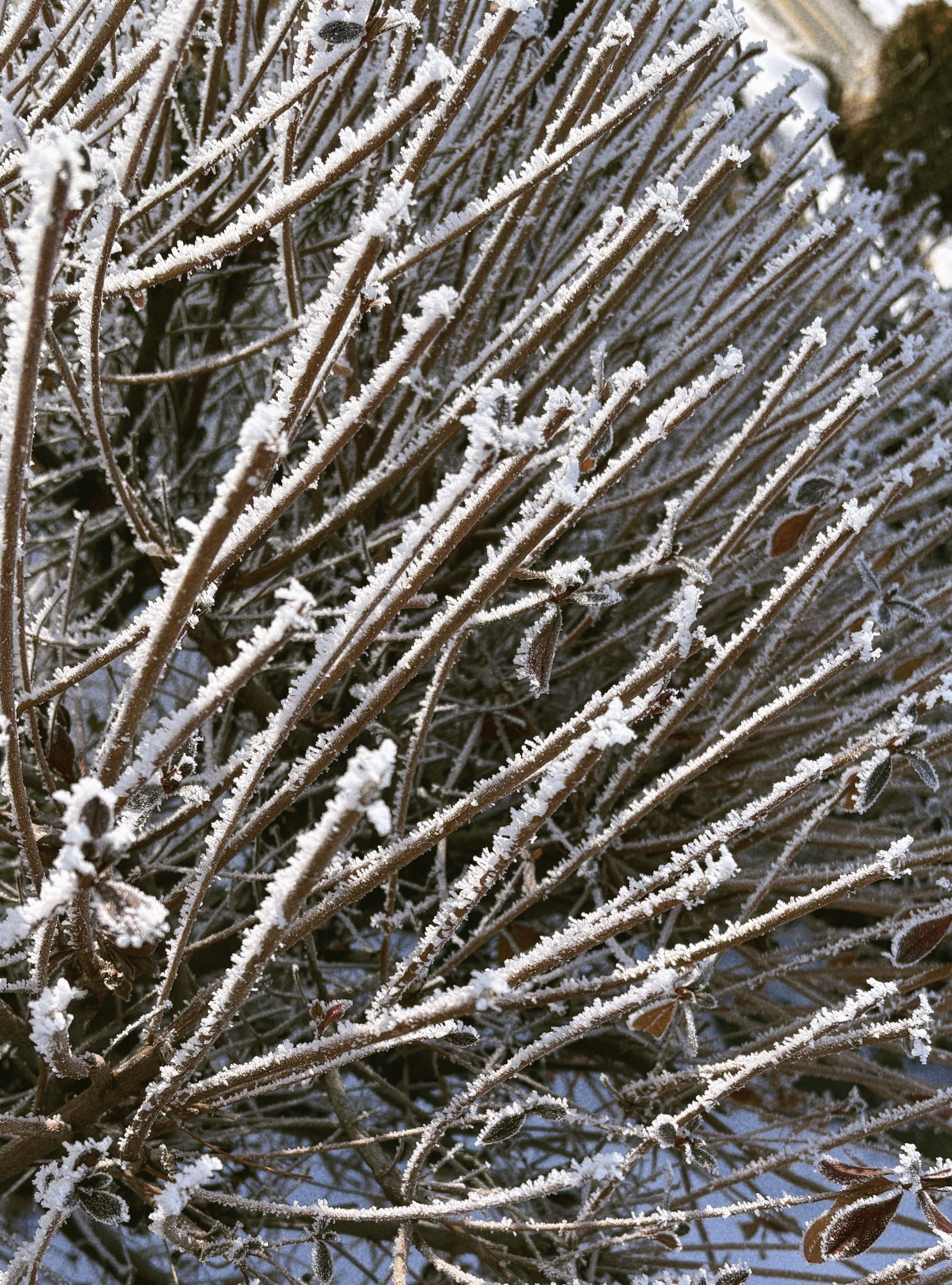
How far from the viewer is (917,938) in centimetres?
121

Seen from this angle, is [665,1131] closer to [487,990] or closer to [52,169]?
[487,990]

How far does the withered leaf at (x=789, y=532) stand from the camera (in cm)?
164

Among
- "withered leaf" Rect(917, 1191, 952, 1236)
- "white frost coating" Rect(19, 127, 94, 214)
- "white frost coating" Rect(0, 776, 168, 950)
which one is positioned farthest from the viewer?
"withered leaf" Rect(917, 1191, 952, 1236)

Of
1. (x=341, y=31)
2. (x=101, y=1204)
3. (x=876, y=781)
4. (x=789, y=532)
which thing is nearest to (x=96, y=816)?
(x=101, y=1204)

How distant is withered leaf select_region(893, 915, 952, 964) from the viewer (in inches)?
46.6

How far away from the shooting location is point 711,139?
4.63ft

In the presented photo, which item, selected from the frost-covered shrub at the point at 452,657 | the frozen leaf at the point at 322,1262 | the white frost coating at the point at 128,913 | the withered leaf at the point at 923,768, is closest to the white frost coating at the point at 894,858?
the frost-covered shrub at the point at 452,657

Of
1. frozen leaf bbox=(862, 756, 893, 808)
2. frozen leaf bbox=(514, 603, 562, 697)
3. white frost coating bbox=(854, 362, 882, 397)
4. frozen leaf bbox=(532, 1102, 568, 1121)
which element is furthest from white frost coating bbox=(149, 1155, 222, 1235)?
white frost coating bbox=(854, 362, 882, 397)

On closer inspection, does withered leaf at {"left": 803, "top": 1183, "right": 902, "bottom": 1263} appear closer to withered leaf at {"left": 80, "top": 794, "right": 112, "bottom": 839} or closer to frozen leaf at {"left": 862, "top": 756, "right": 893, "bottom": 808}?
frozen leaf at {"left": 862, "top": 756, "right": 893, "bottom": 808}

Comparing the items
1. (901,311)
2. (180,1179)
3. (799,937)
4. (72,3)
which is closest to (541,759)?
(180,1179)

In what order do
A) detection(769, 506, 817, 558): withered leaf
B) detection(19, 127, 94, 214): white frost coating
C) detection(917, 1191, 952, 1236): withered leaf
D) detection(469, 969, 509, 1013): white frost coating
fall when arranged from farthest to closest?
detection(769, 506, 817, 558): withered leaf → detection(917, 1191, 952, 1236): withered leaf → detection(469, 969, 509, 1013): white frost coating → detection(19, 127, 94, 214): white frost coating

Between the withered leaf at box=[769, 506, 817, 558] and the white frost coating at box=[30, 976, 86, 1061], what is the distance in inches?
50.0

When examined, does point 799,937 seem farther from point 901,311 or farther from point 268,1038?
point 901,311

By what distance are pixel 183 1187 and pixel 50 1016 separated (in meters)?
0.21
